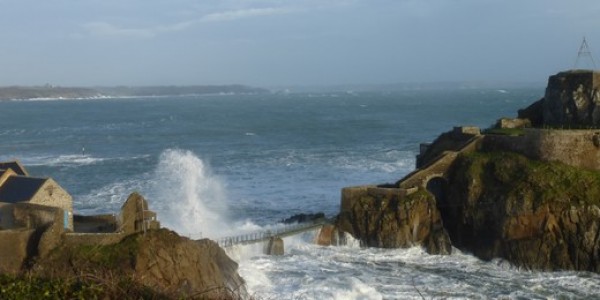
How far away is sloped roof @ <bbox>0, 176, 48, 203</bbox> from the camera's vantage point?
1118 inches

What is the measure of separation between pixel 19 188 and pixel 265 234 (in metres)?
11.5

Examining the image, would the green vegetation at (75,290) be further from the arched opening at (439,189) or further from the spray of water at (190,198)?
the arched opening at (439,189)

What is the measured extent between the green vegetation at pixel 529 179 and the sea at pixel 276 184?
10.7 feet

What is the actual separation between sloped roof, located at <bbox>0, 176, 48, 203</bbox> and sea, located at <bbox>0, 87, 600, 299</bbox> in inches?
331

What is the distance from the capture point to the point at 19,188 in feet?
96.2

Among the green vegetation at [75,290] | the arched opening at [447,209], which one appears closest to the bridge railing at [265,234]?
the arched opening at [447,209]

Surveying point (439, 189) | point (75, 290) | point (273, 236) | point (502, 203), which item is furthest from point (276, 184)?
point (75, 290)

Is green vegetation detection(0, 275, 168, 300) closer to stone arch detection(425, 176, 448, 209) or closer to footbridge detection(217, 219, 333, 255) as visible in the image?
footbridge detection(217, 219, 333, 255)

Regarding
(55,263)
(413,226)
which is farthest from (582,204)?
(55,263)

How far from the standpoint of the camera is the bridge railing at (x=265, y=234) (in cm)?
3441

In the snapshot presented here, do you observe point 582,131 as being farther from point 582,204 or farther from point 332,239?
point 332,239

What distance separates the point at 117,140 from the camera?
285 feet

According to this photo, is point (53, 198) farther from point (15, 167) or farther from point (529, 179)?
point (529, 179)

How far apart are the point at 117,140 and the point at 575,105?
186 ft
